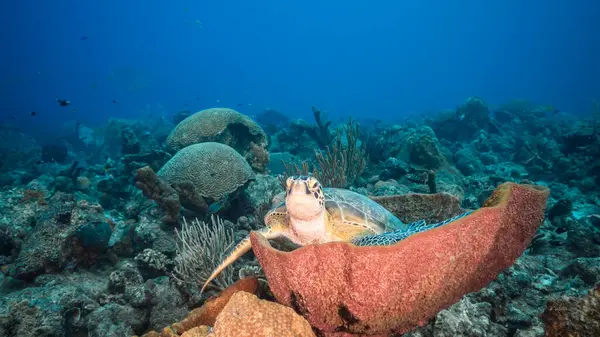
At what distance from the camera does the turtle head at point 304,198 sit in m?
2.74

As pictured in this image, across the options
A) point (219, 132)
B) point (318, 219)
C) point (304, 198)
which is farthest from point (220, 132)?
point (304, 198)

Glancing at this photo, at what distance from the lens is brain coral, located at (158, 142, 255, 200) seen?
620 centimetres

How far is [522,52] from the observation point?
11244cm

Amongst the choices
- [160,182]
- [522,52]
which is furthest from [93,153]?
[522,52]

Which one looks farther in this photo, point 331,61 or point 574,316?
point 331,61

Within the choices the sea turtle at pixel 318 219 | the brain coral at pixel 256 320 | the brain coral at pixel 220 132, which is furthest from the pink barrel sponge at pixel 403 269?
the brain coral at pixel 220 132

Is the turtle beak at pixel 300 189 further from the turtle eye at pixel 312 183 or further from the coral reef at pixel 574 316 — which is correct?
the coral reef at pixel 574 316

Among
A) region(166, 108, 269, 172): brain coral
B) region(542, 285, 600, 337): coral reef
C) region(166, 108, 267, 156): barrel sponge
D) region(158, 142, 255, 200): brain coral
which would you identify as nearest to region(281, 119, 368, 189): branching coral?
region(158, 142, 255, 200): brain coral

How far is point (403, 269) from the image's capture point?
1358 millimetres

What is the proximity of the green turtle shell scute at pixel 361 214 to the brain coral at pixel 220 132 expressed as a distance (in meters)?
5.84

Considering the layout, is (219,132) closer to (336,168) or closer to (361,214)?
(336,168)

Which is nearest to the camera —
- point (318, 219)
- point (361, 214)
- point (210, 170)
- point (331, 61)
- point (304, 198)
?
point (304, 198)

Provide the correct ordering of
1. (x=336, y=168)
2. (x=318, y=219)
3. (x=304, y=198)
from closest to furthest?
(x=304, y=198)
(x=318, y=219)
(x=336, y=168)

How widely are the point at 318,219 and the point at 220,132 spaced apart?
7.04m
